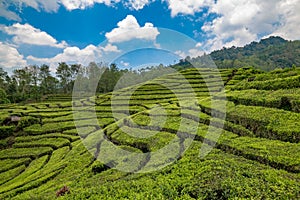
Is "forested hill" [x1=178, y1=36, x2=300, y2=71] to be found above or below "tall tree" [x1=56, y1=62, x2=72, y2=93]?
above

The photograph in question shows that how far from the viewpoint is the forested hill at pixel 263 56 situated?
93000 mm

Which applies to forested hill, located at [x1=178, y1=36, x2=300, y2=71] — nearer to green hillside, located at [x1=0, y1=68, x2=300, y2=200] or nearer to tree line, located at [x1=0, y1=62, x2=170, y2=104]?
tree line, located at [x1=0, y1=62, x2=170, y2=104]

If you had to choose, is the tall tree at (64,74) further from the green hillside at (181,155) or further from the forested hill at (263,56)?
the green hillside at (181,155)

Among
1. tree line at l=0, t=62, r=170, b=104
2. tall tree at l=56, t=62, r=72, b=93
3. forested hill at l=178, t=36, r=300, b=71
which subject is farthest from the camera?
forested hill at l=178, t=36, r=300, b=71

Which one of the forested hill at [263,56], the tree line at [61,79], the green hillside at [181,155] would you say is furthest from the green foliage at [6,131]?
the forested hill at [263,56]

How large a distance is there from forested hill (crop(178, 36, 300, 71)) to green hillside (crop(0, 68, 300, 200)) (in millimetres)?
45072

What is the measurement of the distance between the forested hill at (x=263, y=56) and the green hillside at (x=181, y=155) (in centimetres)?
4507

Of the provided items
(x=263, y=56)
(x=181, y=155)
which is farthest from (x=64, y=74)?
(x=263, y=56)

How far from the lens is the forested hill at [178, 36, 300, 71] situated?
9300 centimetres

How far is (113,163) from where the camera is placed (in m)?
10.9

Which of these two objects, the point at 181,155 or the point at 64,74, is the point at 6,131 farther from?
the point at 64,74

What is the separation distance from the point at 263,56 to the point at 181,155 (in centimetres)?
13061

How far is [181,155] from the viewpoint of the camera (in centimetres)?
A: 1000

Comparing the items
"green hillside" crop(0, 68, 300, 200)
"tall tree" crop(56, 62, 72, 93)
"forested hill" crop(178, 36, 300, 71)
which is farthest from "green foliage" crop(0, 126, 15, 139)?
"tall tree" crop(56, 62, 72, 93)
